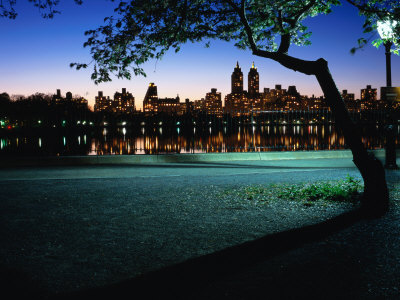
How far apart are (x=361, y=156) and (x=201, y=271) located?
13.5 ft

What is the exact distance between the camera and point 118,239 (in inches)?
191

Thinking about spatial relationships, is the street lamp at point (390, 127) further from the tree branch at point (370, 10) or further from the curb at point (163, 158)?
the tree branch at point (370, 10)

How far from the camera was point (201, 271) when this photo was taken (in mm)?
3771

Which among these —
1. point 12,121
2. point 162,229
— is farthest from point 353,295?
point 12,121

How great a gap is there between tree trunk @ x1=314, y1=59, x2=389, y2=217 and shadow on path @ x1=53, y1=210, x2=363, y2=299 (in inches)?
54.9

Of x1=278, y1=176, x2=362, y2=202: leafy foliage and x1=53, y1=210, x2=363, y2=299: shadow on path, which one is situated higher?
x1=278, y1=176, x2=362, y2=202: leafy foliage

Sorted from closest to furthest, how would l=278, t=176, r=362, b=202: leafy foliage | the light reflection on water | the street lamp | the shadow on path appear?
1. the shadow on path
2. l=278, t=176, r=362, b=202: leafy foliage
3. the street lamp
4. the light reflection on water

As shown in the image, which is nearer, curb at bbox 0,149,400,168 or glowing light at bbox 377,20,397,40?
glowing light at bbox 377,20,397,40

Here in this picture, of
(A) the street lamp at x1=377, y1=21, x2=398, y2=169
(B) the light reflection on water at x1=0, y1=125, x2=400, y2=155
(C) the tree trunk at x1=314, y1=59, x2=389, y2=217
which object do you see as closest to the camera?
(C) the tree trunk at x1=314, y1=59, x2=389, y2=217

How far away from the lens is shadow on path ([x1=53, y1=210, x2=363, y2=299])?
10.8 feet

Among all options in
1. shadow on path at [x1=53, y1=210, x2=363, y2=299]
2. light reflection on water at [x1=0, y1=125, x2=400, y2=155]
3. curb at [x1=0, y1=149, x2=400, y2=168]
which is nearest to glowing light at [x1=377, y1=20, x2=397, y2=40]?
shadow on path at [x1=53, y1=210, x2=363, y2=299]

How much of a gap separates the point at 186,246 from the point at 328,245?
170 centimetres

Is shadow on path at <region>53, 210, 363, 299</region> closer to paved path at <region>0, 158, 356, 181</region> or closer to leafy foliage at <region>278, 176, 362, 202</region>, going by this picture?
leafy foliage at <region>278, 176, 362, 202</region>

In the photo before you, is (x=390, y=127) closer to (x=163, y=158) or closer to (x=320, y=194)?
(x=320, y=194)
